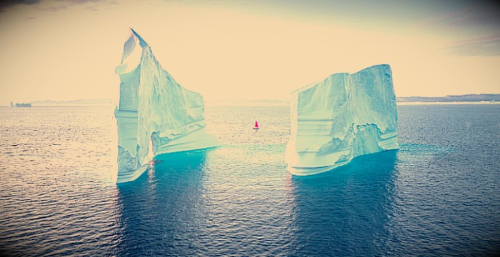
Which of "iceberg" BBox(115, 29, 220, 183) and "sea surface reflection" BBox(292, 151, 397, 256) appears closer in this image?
"sea surface reflection" BBox(292, 151, 397, 256)

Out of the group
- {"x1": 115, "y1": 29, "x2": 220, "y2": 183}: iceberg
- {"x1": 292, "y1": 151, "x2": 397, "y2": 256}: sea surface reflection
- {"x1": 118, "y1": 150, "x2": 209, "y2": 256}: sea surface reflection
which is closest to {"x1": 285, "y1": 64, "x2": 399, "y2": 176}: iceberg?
{"x1": 292, "y1": 151, "x2": 397, "y2": 256}: sea surface reflection

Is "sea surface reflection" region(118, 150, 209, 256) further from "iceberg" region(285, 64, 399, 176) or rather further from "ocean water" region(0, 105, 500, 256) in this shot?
"iceberg" region(285, 64, 399, 176)

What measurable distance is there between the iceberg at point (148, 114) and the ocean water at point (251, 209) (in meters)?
2.11

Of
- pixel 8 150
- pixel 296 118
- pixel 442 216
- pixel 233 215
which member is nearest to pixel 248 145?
pixel 296 118

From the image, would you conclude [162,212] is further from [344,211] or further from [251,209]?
[344,211]

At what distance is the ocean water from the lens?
20578mm

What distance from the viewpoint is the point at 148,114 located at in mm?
42188

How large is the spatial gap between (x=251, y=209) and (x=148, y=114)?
2249 cm

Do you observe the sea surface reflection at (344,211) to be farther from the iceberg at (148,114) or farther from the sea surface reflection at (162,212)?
the iceberg at (148,114)

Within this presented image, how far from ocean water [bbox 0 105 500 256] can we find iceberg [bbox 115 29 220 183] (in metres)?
2.11

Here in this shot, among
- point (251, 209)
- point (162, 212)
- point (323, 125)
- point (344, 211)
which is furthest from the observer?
point (323, 125)

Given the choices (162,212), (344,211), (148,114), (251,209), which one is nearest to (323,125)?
(344,211)

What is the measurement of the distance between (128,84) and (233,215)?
19721 millimetres

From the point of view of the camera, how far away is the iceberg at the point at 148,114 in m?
34.9
